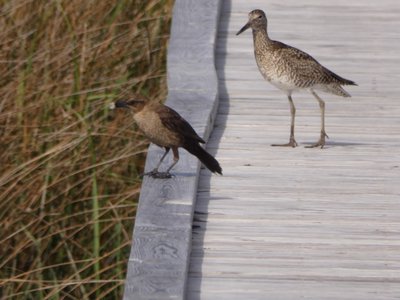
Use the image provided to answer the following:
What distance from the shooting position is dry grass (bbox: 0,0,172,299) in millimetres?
7176

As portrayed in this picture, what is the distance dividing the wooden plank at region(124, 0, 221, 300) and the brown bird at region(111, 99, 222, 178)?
132 millimetres

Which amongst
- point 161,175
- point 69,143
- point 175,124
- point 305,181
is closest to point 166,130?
point 175,124

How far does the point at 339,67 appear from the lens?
988cm

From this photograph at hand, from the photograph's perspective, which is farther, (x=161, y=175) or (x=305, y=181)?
(x=305, y=181)

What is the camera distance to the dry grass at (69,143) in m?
7.18

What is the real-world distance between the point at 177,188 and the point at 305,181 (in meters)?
0.91

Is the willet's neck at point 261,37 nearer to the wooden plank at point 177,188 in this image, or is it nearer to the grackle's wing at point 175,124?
the wooden plank at point 177,188

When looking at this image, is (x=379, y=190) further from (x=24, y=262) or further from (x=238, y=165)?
(x=24, y=262)

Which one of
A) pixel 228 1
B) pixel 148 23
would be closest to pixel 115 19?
pixel 148 23

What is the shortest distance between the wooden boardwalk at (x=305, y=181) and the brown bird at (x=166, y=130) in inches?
9.4

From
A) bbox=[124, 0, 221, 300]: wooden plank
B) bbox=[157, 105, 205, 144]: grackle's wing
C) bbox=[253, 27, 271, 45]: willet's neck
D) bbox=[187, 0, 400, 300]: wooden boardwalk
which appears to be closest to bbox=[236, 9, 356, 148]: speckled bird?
bbox=[253, 27, 271, 45]: willet's neck

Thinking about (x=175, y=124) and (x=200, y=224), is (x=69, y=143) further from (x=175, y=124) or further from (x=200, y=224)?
(x=200, y=224)

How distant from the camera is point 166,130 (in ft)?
22.4

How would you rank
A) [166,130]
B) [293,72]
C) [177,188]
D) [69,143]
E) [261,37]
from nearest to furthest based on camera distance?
1. [177,188]
2. [166,130]
3. [69,143]
4. [293,72]
5. [261,37]
